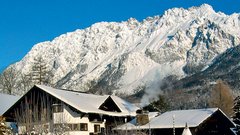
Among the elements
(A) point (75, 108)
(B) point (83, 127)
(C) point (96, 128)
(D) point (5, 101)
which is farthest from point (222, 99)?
(A) point (75, 108)

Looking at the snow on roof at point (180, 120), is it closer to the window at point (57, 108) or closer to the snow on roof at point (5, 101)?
the window at point (57, 108)

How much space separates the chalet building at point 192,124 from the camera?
163 feet

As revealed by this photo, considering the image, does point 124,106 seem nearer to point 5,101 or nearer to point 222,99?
point 5,101

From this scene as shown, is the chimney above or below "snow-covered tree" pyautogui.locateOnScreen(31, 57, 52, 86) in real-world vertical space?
below

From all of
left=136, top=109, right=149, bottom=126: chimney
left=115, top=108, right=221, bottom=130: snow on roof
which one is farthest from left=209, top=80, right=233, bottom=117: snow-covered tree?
left=136, top=109, right=149, bottom=126: chimney

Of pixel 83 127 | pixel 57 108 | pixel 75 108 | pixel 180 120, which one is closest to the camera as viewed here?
pixel 180 120

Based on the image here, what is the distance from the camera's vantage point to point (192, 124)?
48.7m

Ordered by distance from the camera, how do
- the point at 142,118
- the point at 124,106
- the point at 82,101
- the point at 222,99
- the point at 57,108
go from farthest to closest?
the point at 222,99, the point at 124,106, the point at 82,101, the point at 142,118, the point at 57,108

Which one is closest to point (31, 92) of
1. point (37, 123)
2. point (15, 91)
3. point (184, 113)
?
point (184, 113)

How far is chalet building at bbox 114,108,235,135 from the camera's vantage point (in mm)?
49688

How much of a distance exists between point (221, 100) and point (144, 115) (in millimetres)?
49265

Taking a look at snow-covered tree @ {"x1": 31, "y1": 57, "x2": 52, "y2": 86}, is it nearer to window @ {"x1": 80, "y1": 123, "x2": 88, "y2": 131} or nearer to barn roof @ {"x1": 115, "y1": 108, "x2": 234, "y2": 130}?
window @ {"x1": 80, "y1": 123, "x2": 88, "y2": 131}

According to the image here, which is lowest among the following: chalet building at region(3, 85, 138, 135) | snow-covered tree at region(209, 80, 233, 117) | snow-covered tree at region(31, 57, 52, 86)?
chalet building at region(3, 85, 138, 135)

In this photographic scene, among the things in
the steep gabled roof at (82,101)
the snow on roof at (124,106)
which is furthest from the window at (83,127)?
the snow on roof at (124,106)
